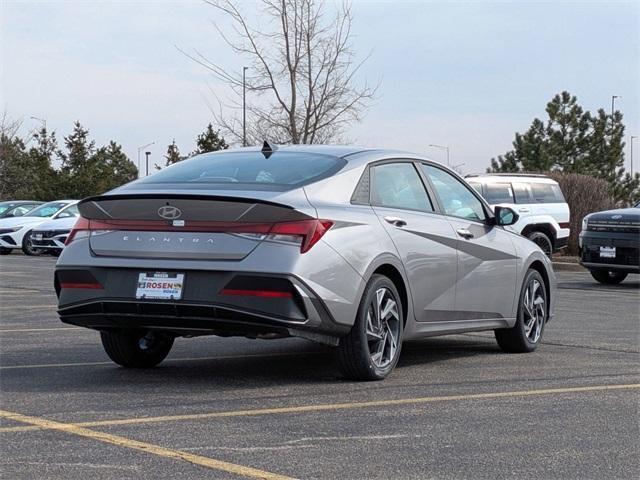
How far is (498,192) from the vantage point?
26.1 m

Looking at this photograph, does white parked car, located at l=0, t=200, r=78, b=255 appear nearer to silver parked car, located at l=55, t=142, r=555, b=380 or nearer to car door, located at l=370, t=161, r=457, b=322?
car door, located at l=370, t=161, r=457, b=322

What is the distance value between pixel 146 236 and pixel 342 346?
140cm

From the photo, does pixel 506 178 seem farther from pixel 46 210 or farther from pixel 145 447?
pixel 145 447

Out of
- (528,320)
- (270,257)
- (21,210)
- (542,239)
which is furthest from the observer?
(21,210)

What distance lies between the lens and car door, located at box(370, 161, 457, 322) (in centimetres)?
834

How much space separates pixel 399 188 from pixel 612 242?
11.7 meters

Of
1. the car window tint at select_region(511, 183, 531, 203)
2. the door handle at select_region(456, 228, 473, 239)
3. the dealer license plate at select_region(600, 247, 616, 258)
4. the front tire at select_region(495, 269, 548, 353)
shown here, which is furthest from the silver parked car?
the car window tint at select_region(511, 183, 531, 203)

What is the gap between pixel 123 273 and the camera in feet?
24.7

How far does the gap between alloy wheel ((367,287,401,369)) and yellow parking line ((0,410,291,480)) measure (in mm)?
2367

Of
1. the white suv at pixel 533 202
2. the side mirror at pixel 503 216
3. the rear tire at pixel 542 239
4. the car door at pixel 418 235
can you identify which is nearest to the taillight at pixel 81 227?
the car door at pixel 418 235

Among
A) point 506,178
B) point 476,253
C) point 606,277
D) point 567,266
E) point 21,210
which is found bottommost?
point 567,266

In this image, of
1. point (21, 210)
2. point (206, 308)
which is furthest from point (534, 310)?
point (21, 210)

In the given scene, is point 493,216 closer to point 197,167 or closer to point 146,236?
point 197,167

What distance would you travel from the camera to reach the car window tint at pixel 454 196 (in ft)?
30.3
